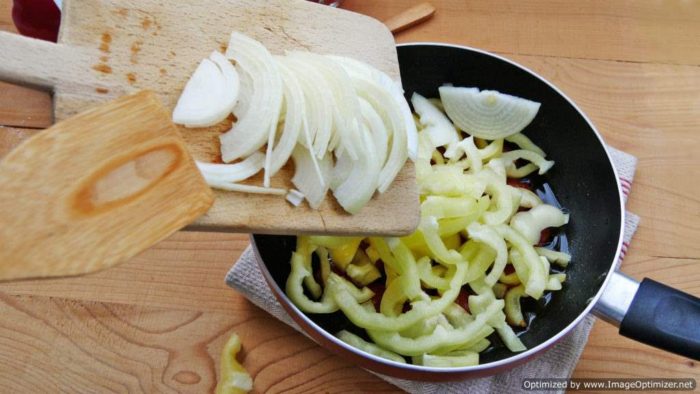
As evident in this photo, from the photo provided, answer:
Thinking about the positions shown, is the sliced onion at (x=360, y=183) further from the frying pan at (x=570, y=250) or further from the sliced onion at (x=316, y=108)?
the frying pan at (x=570, y=250)

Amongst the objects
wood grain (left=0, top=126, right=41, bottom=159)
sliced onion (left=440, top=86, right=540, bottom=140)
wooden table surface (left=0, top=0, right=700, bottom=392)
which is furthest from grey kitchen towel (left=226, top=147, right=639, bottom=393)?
wood grain (left=0, top=126, right=41, bottom=159)

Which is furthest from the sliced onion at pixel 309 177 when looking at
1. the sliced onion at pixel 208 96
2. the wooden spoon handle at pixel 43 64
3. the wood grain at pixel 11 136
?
the wood grain at pixel 11 136

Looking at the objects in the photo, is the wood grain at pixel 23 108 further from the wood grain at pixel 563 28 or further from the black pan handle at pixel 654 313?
the black pan handle at pixel 654 313

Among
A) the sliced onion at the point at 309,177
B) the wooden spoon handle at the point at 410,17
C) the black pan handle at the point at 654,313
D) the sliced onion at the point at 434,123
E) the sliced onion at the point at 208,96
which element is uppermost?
the sliced onion at the point at 208,96

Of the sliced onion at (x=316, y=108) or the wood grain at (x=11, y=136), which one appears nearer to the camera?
the sliced onion at (x=316, y=108)

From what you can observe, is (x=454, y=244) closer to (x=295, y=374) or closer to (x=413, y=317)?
(x=413, y=317)

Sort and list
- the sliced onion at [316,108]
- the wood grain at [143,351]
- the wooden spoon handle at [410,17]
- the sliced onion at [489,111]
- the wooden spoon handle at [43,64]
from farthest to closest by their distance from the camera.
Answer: the wooden spoon handle at [410,17], the sliced onion at [489,111], the wood grain at [143,351], the sliced onion at [316,108], the wooden spoon handle at [43,64]

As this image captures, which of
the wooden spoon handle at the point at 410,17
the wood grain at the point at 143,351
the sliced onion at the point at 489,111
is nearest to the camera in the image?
the wood grain at the point at 143,351

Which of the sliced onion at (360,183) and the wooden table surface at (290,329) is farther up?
the sliced onion at (360,183)

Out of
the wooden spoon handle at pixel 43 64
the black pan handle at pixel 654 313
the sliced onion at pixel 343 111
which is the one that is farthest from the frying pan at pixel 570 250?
the wooden spoon handle at pixel 43 64
